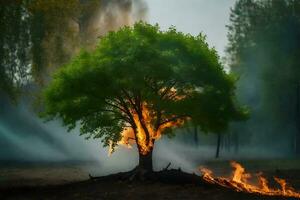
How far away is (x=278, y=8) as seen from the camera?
212 ft

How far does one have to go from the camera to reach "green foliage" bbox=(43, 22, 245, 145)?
27984 mm

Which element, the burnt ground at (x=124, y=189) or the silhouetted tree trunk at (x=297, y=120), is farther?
the silhouetted tree trunk at (x=297, y=120)

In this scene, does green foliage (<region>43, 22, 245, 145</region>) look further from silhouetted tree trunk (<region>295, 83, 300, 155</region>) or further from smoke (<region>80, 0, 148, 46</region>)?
silhouetted tree trunk (<region>295, 83, 300, 155</region>)

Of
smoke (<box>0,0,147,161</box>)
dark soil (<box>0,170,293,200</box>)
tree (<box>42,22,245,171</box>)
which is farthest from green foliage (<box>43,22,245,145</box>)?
smoke (<box>0,0,147,161</box>)

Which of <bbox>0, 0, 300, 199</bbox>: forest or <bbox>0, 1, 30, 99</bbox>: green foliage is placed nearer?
<bbox>0, 0, 300, 199</bbox>: forest

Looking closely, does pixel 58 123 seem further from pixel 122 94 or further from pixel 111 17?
pixel 122 94

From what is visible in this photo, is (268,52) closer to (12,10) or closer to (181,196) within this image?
(12,10)

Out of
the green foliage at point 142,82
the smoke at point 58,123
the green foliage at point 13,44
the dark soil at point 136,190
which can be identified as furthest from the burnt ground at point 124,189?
the smoke at point 58,123

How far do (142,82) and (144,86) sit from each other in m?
0.39

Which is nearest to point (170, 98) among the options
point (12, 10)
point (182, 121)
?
point (182, 121)

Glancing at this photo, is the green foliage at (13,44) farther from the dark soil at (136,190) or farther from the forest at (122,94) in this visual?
the dark soil at (136,190)

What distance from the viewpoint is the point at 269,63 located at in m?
64.0

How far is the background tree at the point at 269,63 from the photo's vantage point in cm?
6266

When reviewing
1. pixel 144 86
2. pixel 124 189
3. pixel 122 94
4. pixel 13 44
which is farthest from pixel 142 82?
pixel 13 44
